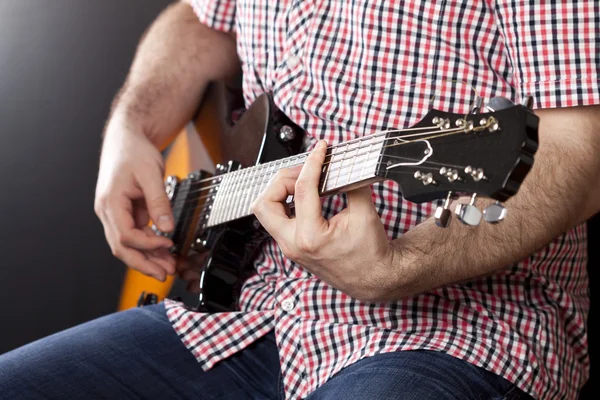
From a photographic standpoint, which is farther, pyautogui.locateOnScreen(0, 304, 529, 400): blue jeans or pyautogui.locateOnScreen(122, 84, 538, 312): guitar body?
pyautogui.locateOnScreen(0, 304, 529, 400): blue jeans

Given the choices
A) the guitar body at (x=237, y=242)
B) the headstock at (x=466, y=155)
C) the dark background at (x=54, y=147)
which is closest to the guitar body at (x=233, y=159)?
the guitar body at (x=237, y=242)

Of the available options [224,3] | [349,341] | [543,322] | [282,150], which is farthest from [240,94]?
[543,322]

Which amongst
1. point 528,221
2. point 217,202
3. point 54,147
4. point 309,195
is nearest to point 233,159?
point 217,202

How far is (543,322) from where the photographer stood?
1.02 meters

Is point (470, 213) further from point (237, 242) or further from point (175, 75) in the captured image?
point (175, 75)

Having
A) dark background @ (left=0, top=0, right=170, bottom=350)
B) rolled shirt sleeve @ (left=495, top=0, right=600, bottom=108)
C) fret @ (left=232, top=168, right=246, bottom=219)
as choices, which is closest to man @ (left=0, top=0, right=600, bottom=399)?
rolled shirt sleeve @ (left=495, top=0, right=600, bottom=108)

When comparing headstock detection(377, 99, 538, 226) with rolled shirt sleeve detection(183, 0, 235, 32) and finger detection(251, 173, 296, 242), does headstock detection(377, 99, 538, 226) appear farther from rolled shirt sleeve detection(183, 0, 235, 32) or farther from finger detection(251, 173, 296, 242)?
rolled shirt sleeve detection(183, 0, 235, 32)

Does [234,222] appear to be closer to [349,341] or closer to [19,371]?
[349,341]

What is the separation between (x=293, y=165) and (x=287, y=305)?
0.78 ft

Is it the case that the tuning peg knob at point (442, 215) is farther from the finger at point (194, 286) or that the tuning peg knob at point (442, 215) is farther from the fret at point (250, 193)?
the finger at point (194, 286)

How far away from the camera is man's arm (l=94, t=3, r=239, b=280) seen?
1.33 meters

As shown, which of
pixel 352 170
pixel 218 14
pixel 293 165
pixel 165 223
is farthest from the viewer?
pixel 218 14

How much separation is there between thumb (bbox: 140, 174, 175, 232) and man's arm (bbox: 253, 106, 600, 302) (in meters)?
0.44

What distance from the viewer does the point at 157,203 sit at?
52.0 inches
